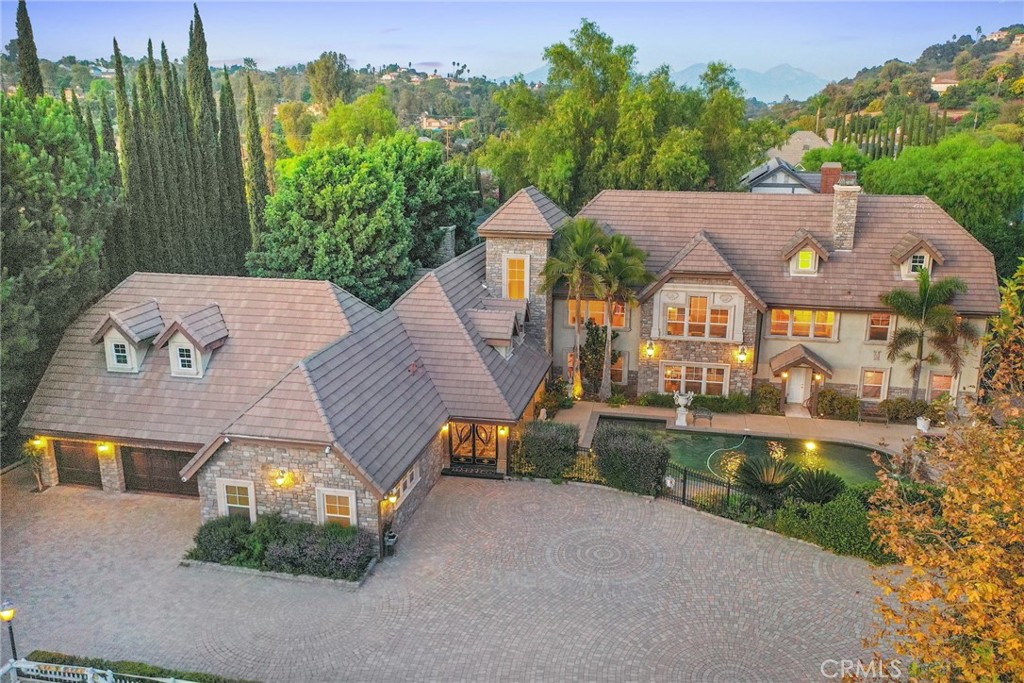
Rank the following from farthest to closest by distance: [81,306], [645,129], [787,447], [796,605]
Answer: [645,129], [787,447], [81,306], [796,605]

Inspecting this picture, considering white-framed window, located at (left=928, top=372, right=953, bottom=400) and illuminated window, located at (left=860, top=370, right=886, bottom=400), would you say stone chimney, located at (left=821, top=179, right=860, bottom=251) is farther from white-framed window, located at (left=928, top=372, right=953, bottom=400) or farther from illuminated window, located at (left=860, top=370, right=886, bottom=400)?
white-framed window, located at (left=928, top=372, right=953, bottom=400)

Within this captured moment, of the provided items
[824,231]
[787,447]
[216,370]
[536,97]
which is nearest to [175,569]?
[216,370]

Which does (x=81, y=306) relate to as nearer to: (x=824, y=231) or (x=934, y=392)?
(x=824, y=231)

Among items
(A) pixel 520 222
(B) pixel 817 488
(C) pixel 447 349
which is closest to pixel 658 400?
(A) pixel 520 222

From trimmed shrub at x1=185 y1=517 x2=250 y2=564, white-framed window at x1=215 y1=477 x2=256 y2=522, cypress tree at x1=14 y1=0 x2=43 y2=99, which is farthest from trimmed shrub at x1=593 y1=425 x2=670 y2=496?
cypress tree at x1=14 y1=0 x2=43 y2=99

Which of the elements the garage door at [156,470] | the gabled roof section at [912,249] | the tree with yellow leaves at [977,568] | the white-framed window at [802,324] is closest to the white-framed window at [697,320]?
the white-framed window at [802,324]

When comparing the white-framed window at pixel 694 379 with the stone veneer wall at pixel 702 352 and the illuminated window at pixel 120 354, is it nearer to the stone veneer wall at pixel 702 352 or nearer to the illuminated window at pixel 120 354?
the stone veneer wall at pixel 702 352

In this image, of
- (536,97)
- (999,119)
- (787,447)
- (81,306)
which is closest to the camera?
(81,306)
